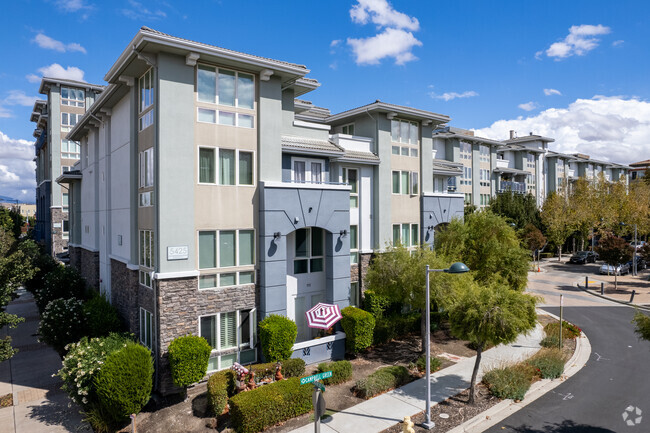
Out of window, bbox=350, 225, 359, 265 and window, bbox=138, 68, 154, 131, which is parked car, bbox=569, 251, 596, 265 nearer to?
window, bbox=350, 225, 359, 265

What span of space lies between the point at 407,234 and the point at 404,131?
6.32 meters

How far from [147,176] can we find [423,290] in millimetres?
12475

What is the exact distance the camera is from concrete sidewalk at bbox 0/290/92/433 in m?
13.1

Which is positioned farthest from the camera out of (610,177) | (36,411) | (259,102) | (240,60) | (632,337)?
(610,177)

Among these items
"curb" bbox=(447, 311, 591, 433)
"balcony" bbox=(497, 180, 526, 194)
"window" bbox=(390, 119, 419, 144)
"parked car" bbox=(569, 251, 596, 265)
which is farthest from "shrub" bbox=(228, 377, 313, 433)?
"balcony" bbox=(497, 180, 526, 194)

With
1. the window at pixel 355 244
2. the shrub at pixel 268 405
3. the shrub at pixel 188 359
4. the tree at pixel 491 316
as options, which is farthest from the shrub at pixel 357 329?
the shrub at pixel 188 359

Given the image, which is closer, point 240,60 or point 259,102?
point 240,60

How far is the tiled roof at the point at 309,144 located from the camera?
1852 cm

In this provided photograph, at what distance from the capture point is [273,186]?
16562 millimetres

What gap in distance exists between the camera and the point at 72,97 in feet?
134

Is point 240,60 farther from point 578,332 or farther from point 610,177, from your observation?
point 610,177

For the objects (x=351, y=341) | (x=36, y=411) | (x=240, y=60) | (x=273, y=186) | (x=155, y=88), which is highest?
(x=240, y=60)

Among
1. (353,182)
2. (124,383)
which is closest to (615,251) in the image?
(353,182)

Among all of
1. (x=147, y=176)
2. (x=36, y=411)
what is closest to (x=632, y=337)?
(x=147, y=176)
